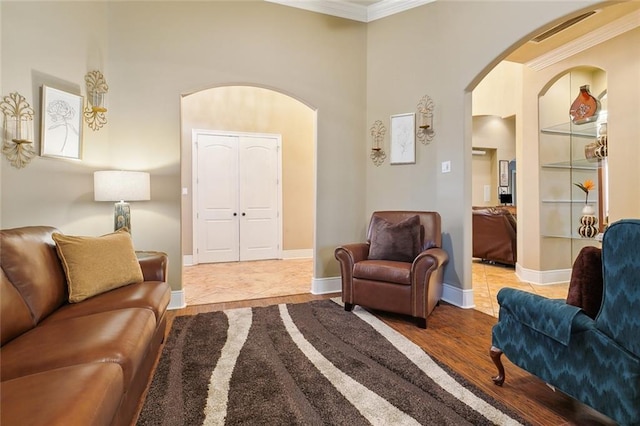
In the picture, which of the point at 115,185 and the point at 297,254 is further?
the point at 297,254

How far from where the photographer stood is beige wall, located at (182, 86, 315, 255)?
572 cm

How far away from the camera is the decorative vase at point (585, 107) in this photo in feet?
12.8

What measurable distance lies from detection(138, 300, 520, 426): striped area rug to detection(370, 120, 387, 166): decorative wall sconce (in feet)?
6.87

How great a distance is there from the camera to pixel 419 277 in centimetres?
276

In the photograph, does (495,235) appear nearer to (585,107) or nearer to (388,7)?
(585,107)

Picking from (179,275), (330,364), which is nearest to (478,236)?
(330,364)

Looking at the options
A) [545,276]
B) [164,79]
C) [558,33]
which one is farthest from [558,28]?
[164,79]

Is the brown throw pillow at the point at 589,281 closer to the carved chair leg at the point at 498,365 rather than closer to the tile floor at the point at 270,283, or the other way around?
the carved chair leg at the point at 498,365

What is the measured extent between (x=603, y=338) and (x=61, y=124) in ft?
12.8

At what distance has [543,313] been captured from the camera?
157cm

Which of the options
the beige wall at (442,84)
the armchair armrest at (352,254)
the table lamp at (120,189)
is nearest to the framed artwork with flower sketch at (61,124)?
the table lamp at (120,189)

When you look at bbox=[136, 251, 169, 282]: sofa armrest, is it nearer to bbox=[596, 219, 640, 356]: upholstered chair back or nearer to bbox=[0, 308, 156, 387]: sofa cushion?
bbox=[0, 308, 156, 387]: sofa cushion

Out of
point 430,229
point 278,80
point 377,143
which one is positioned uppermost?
point 278,80

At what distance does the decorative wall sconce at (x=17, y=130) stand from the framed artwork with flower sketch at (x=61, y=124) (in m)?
0.14
